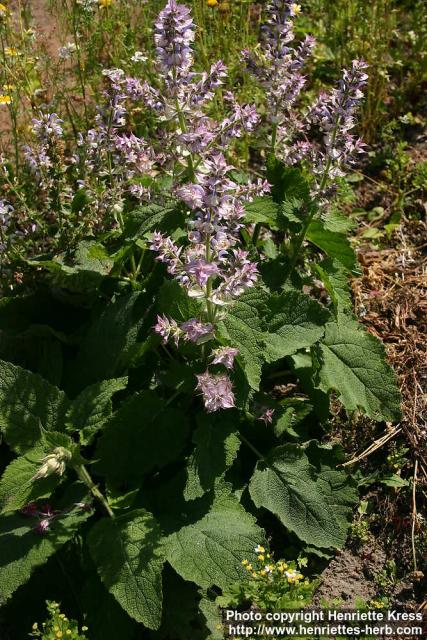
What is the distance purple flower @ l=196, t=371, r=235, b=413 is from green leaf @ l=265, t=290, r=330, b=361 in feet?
1.68

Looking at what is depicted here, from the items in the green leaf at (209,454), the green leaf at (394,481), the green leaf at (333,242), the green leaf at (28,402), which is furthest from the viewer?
the green leaf at (394,481)

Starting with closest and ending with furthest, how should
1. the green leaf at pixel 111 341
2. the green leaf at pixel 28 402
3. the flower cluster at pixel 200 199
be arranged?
1. the flower cluster at pixel 200 199
2. the green leaf at pixel 28 402
3. the green leaf at pixel 111 341

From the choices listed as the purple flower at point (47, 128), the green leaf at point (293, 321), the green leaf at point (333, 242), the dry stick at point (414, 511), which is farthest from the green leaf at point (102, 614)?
the purple flower at point (47, 128)

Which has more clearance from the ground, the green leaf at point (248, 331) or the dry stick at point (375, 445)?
the green leaf at point (248, 331)

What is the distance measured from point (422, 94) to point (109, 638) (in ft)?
15.3

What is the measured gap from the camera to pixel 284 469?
330 centimetres

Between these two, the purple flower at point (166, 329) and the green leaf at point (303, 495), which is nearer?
the purple flower at point (166, 329)

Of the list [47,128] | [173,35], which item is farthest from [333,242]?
[47,128]

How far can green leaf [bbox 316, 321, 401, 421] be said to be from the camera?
3.36 metres

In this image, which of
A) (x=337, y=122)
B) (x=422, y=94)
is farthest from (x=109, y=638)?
(x=422, y=94)

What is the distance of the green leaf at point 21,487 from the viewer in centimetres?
279

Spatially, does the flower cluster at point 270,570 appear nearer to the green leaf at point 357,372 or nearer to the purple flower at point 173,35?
the green leaf at point 357,372

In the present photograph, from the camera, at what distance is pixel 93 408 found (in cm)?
298

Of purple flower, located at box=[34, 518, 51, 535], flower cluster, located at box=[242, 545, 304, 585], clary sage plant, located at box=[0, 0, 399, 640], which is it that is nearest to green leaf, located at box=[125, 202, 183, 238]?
clary sage plant, located at box=[0, 0, 399, 640]
